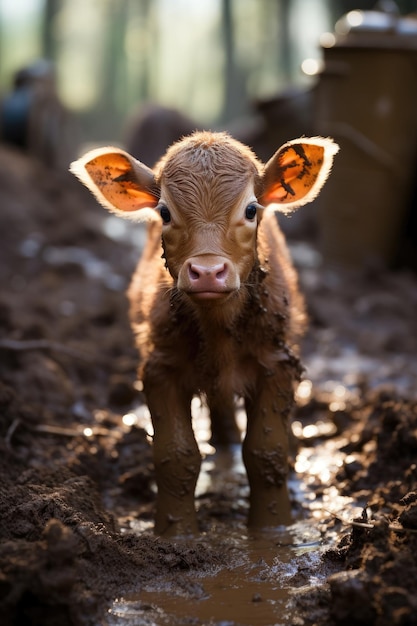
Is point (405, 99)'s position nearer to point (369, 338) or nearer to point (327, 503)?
point (369, 338)

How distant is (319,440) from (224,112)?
24489mm

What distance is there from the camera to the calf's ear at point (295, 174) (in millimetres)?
4562

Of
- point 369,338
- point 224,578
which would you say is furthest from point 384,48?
point 224,578

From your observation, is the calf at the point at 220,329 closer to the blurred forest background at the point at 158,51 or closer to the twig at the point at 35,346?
the twig at the point at 35,346

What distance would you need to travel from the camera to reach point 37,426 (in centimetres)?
561

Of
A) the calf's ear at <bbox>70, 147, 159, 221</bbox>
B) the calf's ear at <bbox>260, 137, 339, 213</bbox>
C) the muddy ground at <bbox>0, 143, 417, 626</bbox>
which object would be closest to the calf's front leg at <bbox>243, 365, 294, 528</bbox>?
the muddy ground at <bbox>0, 143, 417, 626</bbox>

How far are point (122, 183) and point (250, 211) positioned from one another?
2.38ft

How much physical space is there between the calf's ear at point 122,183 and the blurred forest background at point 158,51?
2474 cm

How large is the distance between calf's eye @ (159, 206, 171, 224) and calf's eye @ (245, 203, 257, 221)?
338 mm

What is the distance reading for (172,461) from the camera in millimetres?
4645

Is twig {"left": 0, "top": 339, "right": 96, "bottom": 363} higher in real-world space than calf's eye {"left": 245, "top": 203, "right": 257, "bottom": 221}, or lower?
higher

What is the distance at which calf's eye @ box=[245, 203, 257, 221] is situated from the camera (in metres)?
4.34

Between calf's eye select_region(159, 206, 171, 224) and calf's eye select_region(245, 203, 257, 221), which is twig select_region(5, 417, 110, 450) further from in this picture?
calf's eye select_region(245, 203, 257, 221)

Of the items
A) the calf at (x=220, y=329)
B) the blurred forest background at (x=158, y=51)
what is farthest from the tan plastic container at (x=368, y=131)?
the blurred forest background at (x=158, y=51)
